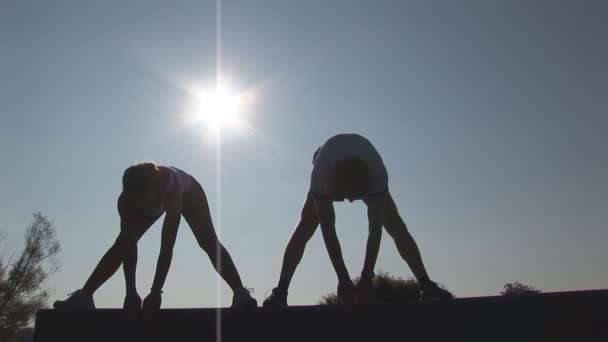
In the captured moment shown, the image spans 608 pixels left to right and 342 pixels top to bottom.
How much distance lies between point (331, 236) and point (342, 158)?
2.01ft

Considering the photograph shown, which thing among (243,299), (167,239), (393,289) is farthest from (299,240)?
(393,289)

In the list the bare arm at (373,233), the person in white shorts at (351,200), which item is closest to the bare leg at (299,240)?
the person in white shorts at (351,200)

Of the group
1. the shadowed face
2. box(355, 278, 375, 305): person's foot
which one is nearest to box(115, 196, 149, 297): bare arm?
the shadowed face

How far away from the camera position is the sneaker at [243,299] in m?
3.45

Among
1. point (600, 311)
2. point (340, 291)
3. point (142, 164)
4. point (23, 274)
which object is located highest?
point (23, 274)

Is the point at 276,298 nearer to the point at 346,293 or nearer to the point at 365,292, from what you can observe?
the point at 346,293

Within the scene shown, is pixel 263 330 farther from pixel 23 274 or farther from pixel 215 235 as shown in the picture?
pixel 23 274

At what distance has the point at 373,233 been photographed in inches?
137

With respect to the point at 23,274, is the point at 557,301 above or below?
below

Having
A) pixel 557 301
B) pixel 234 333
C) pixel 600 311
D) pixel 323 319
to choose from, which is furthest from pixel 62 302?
pixel 600 311

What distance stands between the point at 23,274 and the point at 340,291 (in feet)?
67.2

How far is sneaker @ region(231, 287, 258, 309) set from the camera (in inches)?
136

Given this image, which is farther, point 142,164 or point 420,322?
point 142,164

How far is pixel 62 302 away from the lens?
11.8 ft
